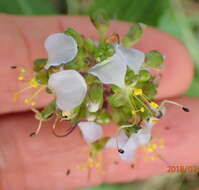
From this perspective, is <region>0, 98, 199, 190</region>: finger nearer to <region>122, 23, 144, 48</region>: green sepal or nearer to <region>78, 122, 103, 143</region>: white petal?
<region>78, 122, 103, 143</region>: white petal

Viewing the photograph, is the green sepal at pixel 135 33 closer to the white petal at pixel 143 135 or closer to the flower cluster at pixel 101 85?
the flower cluster at pixel 101 85

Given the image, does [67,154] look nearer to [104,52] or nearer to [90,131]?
[90,131]

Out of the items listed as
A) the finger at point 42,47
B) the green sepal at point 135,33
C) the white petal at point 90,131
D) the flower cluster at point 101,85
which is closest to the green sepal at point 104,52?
the flower cluster at point 101,85

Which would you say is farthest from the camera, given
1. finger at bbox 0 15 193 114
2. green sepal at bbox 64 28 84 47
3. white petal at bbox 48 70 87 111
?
finger at bbox 0 15 193 114

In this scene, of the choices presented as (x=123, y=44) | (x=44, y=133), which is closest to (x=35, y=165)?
(x=44, y=133)

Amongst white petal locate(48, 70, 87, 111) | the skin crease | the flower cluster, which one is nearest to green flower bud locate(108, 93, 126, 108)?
the flower cluster

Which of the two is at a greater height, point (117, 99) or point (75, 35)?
point (75, 35)

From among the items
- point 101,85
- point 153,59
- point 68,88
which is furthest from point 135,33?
point 68,88
